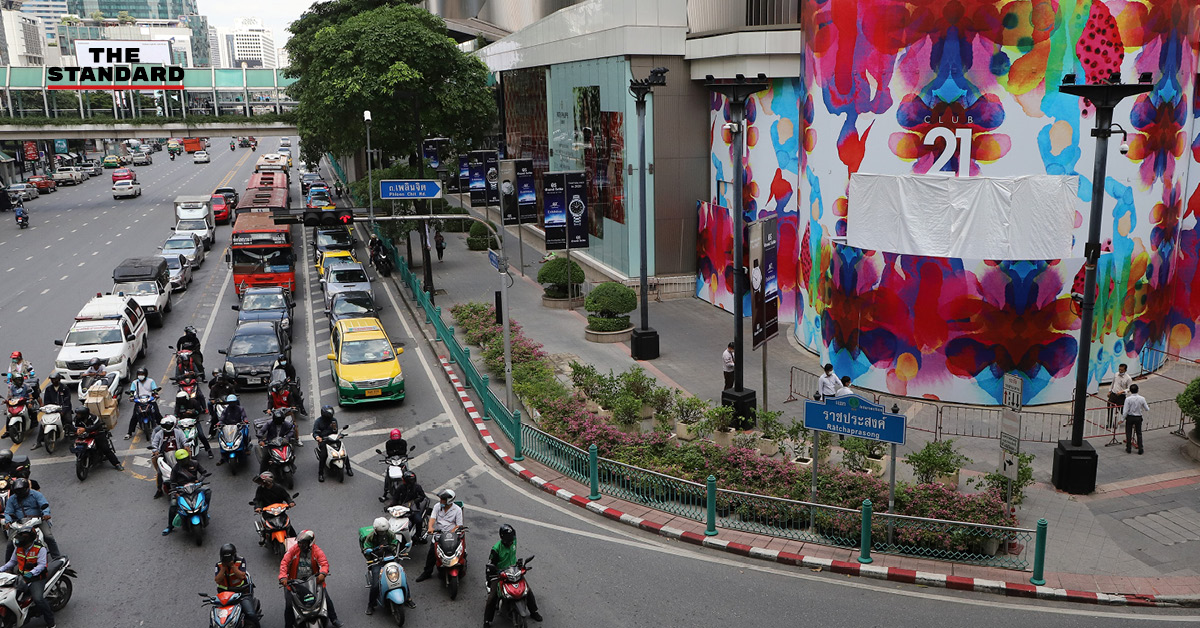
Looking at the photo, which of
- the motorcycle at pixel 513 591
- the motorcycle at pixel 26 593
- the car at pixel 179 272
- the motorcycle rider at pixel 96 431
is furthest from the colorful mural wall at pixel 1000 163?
the car at pixel 179 272

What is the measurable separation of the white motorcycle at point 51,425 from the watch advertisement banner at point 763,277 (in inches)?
569

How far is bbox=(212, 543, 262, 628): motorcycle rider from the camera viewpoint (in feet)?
37.8

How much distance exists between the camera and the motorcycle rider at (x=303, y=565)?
38.1 ft

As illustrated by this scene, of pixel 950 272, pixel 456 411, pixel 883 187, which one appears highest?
pixel 883 187

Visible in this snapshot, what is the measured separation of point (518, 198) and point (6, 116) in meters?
51.1

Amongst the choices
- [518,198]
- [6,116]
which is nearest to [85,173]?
[6,116]

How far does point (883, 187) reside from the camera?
67.6ft

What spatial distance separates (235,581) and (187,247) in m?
33.2

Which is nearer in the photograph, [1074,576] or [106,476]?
[1074,576]

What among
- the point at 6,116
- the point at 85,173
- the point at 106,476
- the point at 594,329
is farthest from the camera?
the point at 85,173

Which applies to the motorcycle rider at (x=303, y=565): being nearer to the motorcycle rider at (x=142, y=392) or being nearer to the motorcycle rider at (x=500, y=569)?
the motorcycle rider at (x=500, y=569)

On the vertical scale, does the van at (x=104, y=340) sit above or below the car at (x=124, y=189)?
below

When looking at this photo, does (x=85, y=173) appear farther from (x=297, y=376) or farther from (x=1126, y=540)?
(x=1126, y=540)

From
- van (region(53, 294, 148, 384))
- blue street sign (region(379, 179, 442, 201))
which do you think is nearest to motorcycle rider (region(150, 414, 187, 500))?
van (region(53, 294, 148, 384))
